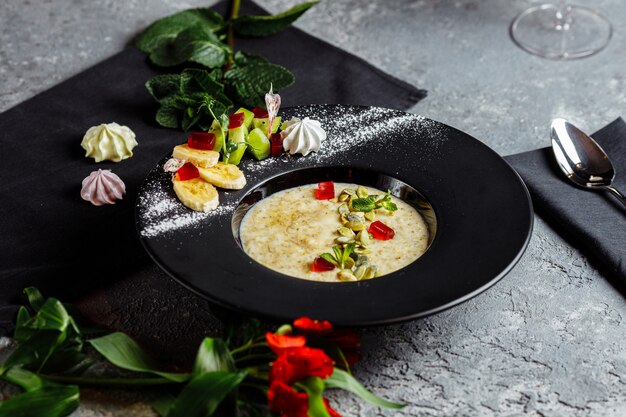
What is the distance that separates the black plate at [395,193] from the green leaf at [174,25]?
2.47 ft

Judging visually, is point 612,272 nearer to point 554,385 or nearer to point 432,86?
point 554,385

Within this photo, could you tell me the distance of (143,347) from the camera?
1734 millimetres

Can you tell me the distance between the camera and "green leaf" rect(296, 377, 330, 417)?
144 centimetres

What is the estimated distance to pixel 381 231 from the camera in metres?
1.81

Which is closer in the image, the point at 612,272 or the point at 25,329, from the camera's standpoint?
the point at 25,329

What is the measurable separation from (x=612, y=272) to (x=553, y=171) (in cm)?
34

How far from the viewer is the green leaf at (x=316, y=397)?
1441mm

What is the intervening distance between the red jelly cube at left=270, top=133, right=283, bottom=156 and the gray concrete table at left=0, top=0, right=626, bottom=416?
467mm

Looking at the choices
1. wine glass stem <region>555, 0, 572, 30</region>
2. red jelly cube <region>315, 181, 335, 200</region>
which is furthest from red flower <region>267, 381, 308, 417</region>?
wine glass stem <region>555, 0, 572, 30</region>

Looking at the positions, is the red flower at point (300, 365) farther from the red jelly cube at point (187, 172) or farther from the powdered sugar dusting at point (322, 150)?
the red jelly cube at point (187, 172)

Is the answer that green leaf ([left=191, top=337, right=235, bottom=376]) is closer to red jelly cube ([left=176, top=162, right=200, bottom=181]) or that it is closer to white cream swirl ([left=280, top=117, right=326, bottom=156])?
red jelly cube ([left=176, top=162, right=200, bottom=181])

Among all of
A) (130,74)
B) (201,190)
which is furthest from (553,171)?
(130,74)

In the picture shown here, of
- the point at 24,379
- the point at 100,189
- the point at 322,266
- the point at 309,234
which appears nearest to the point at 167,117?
the point at 100,189

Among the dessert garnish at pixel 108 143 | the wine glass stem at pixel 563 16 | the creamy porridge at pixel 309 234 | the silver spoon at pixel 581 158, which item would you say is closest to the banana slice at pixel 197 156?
the creamy porridge at pixel 309 234
